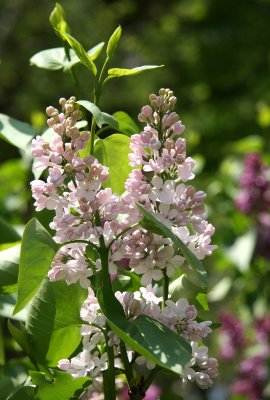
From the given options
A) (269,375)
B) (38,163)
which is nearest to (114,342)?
(38,163)

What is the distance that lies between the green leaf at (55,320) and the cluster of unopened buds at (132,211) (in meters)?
0.02

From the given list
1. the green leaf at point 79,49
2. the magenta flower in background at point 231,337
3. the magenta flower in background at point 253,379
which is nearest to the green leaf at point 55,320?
the green leaf at point 79,49

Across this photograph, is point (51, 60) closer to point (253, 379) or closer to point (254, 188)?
point (254, 188)

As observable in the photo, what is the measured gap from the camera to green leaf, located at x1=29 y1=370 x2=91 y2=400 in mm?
788

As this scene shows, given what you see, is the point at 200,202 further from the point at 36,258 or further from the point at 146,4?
the point at 146,4

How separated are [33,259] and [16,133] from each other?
1.30 feet

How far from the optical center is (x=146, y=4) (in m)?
9.47

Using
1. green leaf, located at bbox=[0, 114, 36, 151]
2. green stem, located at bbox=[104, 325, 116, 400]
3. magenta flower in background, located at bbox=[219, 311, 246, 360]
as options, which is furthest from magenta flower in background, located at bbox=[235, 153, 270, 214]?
green stem, located at bbox=[104, 325, 116, 400]

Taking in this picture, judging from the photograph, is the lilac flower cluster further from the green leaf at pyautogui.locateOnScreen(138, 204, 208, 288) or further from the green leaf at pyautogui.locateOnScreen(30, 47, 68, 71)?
the green leaf at pyautogui.locateOnScreen(30, 47, 68, 71)

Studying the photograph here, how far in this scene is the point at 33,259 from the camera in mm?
729

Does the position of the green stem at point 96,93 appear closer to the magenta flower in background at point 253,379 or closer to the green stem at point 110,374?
the green stem at point 110,374

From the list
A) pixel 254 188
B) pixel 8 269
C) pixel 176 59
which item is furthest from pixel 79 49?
pixel 176 59

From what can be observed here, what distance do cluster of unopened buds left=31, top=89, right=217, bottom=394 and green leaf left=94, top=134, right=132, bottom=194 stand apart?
0.06 m

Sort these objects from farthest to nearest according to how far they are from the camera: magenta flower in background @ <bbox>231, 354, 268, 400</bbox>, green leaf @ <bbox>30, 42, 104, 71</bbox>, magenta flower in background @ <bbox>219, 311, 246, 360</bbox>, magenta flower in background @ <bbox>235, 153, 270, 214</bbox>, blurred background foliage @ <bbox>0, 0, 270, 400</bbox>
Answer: blurred background foliage @ <bbox>0, 0, 270, 400</bbox> < magenta flower in background @ <bbox>219, 311, 246, 360</bbox> < magenta flower in background @ <bbox>231, 354, 268, 400</bbox> < magenta flower in background @ <bbox>235, 153, 270, 214</bbox> < green leaf @ <bbox>30, 42, 104, 71</bbox>
